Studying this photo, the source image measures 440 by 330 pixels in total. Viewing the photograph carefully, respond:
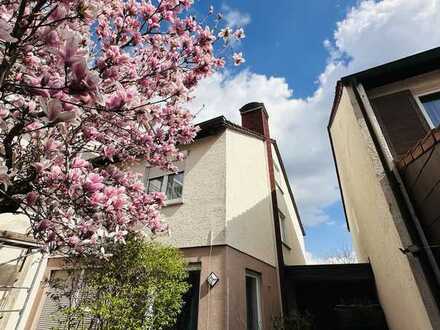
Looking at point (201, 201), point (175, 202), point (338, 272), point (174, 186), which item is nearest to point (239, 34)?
point (201, 201)

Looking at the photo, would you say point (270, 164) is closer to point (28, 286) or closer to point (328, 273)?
point (328, 273)

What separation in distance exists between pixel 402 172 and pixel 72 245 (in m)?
5.71

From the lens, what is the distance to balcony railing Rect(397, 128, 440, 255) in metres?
3.91

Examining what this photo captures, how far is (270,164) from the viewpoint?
410 inches

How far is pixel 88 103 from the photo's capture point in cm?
149

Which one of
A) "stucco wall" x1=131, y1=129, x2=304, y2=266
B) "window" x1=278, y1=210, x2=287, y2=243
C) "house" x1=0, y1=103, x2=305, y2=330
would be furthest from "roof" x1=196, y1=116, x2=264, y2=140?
"window" x1=278, y1=210, x2=287, y2=243

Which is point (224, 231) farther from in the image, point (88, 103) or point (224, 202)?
point (88, 103)

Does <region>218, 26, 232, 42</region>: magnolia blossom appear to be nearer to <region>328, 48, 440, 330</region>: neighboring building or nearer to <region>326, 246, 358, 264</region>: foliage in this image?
<region>328, 48, 440, 330</region>: neighboring building

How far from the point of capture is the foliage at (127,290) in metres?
4.91

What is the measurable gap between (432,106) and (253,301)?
6.68m

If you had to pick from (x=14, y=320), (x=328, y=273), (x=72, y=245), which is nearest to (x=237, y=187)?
(x=328, y=273)

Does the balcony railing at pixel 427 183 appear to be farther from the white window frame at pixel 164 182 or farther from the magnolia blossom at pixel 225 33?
the white window frame at pixel 164 182

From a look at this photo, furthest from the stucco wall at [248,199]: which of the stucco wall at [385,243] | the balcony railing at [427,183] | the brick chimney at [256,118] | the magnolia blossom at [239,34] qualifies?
the magnolia blossom at [239,34]

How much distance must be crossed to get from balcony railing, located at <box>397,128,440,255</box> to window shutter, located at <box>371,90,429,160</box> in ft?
3.15
